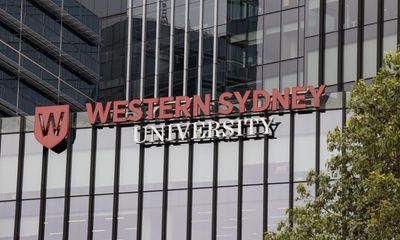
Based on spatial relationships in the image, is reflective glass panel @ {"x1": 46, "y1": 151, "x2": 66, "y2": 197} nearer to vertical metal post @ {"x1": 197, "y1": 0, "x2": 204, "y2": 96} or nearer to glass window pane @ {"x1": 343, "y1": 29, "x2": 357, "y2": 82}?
vertical metal post @ {"x1": 197, "y1": 0, "x2": 204, "y2": 96}

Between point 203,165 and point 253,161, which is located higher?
point 253,161

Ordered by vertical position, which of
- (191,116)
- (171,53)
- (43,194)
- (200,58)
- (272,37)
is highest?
(272,37)

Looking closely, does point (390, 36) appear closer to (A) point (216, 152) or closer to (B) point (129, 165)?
(A) point (216, 152)

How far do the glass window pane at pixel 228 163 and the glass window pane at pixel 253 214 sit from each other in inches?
40.8

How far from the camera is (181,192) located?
77938mm

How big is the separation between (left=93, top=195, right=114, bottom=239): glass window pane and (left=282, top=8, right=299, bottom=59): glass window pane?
45.3 ft

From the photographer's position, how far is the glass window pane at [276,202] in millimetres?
Answer: 75625

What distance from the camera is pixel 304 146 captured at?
7606cm

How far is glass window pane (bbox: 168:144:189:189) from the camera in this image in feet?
256

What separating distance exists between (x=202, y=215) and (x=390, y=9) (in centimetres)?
1424

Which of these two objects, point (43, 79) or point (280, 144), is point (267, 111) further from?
point (43, 79)

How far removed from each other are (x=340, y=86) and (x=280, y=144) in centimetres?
699

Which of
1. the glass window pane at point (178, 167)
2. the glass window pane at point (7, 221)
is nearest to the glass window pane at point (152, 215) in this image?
the glass window pane at point (178, 167)

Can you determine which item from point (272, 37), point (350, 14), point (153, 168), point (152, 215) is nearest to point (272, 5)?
point (272, 37)
